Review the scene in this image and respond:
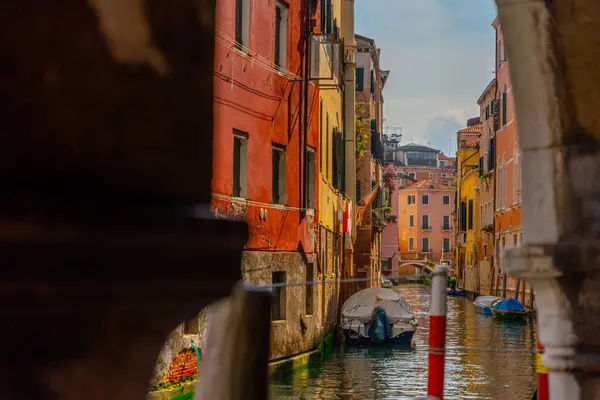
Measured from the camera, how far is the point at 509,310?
974 inches

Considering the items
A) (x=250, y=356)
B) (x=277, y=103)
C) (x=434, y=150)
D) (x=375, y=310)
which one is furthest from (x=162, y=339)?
(x=434, y=150)

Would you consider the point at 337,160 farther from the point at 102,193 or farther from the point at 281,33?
the point at 102,193

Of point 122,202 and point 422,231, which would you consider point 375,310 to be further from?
point 422,231

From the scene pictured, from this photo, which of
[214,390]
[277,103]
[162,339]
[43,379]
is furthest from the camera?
[277,103]

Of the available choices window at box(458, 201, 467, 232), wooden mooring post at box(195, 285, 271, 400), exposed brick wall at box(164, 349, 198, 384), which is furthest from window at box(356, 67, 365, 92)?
wooden mooring post at box(195, 285, 271, 400)


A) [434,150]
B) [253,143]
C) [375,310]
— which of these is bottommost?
[375,310]

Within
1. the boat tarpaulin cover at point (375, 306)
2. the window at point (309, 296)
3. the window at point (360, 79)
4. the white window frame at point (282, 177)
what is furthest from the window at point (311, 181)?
the window at point (360, 79)

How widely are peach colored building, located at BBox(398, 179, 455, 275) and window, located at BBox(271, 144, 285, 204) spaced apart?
54638 mm

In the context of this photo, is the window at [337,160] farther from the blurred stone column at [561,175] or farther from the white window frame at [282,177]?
the blurred stone column at [561,175]

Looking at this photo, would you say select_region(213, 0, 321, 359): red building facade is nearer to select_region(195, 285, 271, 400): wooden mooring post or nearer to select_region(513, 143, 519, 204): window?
select_region(195, 285, 271, 400): wooden mooring post

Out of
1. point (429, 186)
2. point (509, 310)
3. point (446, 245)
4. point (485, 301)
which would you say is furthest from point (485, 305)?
point (446, 245)

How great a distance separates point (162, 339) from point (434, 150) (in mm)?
83660

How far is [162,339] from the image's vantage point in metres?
0.98

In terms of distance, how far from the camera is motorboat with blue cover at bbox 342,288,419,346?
18.1m
